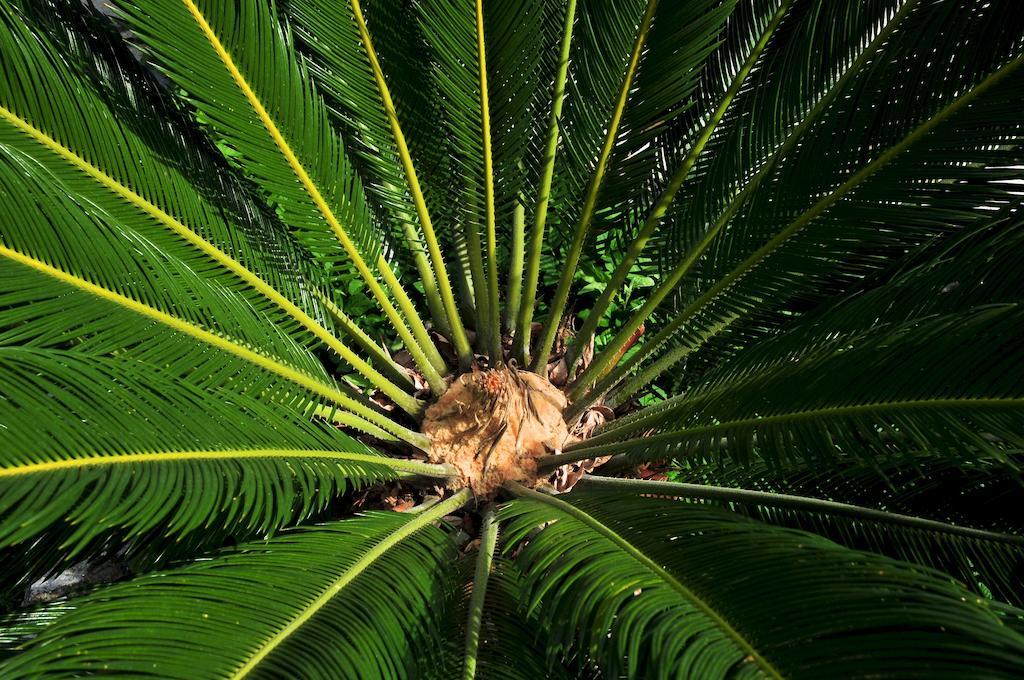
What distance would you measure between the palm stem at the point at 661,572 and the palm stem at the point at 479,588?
0.12 metres

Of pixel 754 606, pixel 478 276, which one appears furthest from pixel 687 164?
pixel 754 606

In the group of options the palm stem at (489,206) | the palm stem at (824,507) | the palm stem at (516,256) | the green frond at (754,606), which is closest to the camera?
the green frond at (754,606)

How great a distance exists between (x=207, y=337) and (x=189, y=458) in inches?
13.4

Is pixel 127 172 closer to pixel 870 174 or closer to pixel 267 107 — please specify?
pixel 267 107

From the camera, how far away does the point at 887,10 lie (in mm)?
1982

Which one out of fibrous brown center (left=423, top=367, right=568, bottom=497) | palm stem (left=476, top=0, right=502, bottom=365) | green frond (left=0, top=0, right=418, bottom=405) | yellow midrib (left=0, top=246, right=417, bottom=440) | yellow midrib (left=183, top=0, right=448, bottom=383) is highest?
palm stem (left=476, top=0, right=502, bottom=365)

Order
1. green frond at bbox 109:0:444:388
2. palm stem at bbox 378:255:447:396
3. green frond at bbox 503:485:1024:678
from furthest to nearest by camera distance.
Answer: palm stem at bbox 378:255:447:396 < green frond at bbox 109:0:444:388 < green frond at bbox 503:485:1024:678

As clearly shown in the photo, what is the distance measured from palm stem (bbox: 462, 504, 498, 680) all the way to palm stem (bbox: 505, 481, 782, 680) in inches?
4.9

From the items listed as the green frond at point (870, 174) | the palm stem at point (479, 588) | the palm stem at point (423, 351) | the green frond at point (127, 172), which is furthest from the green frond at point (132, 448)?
the green frond at point (870, 174)

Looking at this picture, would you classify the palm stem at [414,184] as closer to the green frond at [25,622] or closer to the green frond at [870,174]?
the green frond at [870,174]

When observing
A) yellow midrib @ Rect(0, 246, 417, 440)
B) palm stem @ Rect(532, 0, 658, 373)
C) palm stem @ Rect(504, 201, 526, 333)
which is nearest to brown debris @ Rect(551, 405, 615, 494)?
palm stem @ Rect(532, 0, 658, 373)

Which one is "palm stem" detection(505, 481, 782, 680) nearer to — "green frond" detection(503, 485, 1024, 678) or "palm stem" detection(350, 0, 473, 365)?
"green frond" detection(503, 485, 1024, 678)

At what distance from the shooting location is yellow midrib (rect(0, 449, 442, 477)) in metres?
1.25

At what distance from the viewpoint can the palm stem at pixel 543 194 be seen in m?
2.13
